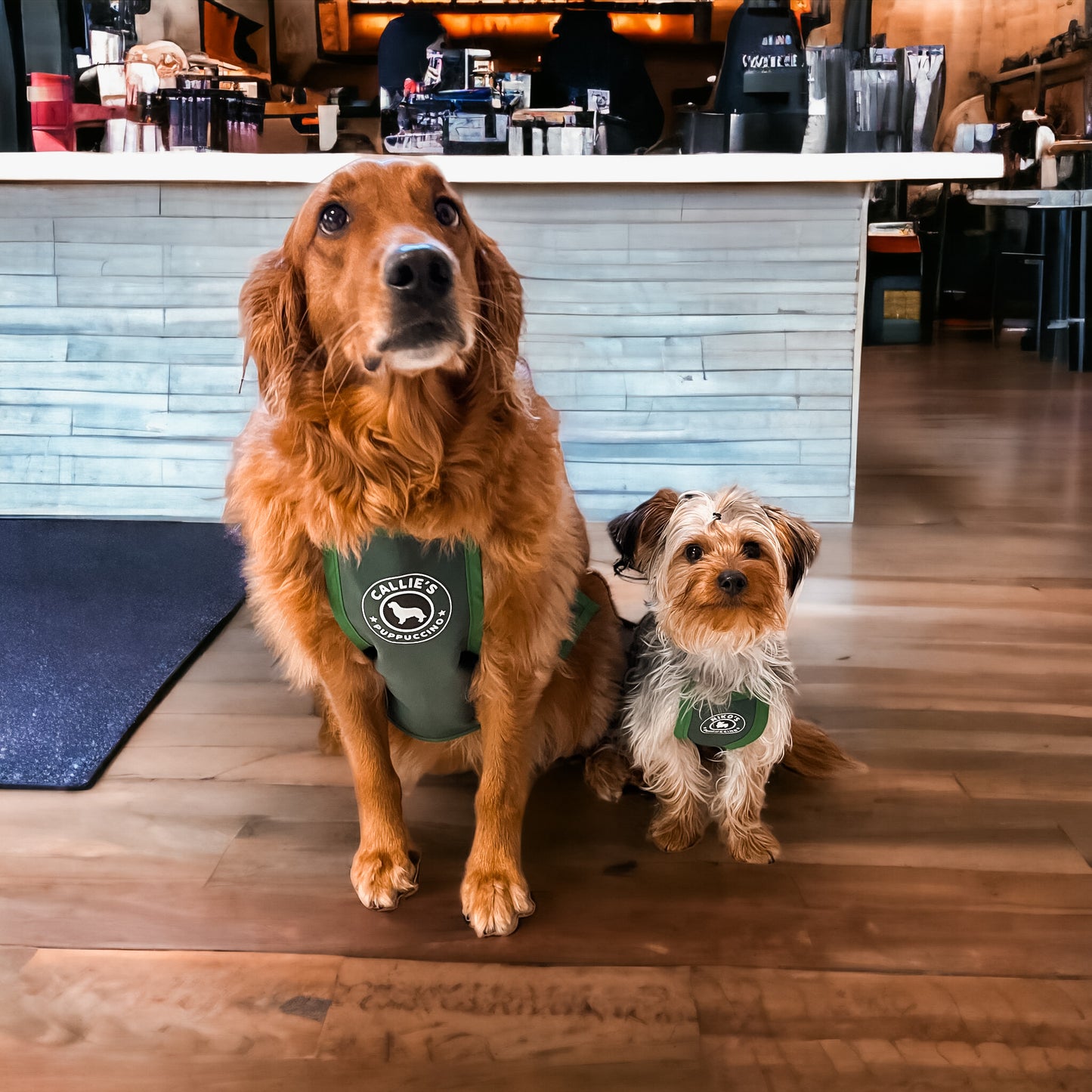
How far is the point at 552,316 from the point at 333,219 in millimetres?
1902

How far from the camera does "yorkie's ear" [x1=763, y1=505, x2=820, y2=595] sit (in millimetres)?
1645

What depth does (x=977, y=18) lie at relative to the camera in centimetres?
1015

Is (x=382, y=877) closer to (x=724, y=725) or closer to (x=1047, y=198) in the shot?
(x=724, y=725)

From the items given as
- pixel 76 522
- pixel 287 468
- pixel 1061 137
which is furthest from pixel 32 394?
pixel 1061 137

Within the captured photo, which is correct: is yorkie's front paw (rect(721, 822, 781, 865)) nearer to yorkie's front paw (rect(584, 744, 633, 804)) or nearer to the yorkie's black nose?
yorkie's front paw (rect(584, 744, 633, 804))

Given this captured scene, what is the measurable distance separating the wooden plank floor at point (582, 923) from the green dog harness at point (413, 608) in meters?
0.33

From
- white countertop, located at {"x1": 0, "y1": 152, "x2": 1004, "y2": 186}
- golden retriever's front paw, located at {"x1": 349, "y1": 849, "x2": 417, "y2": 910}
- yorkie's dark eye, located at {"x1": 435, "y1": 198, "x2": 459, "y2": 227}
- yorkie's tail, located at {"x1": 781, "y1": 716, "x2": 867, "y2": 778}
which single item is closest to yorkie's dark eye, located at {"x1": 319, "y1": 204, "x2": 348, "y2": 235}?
yorkie's dark eye, located at {"x1": 435, "y1": 198, "x2": 459, "y2": 227}

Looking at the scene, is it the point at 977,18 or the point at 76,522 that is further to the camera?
the point at 977,18

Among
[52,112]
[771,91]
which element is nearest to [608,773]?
[771,91]

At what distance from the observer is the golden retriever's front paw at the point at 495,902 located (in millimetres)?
1473

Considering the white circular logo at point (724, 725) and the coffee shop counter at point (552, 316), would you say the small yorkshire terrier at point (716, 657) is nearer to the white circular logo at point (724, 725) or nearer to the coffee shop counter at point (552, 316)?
the white circular logo at point (724, 725)

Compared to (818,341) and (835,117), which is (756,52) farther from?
(818,341)

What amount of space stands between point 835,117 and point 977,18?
857 cm

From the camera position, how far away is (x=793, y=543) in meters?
1.65
